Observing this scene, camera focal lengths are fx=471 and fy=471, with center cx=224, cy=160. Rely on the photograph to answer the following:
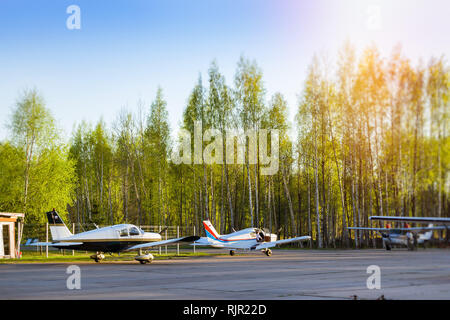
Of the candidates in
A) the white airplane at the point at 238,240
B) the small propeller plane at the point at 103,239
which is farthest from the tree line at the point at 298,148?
the small propeller plane at the point at 103,239

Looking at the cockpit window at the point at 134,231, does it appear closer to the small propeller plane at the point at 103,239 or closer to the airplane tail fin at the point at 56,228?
the small propeller plane at the point at 103,239

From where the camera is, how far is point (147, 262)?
78.5 ft

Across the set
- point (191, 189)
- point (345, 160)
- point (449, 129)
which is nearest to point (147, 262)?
point (449, 129)

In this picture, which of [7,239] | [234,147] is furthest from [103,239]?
[234,147]

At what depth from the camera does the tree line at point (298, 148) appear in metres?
11.9

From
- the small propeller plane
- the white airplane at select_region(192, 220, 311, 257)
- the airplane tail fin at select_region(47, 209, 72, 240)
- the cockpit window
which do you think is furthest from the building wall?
the white airplane at select_region(192, 220, 311, 257)

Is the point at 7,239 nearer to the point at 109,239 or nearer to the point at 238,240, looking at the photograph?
the point at 109,239

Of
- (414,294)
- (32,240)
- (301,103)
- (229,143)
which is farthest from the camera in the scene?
(229,143)

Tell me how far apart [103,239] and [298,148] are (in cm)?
3406

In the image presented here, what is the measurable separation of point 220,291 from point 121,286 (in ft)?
9.64

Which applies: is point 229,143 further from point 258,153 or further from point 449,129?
point 449,129

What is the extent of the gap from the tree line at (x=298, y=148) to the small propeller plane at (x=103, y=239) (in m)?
12.0

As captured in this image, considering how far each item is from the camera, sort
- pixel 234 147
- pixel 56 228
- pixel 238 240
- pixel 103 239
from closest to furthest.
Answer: pixel 103 239
pixel 56 228
pixel 238 240
pixel 234 147

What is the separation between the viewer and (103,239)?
23.5 m
